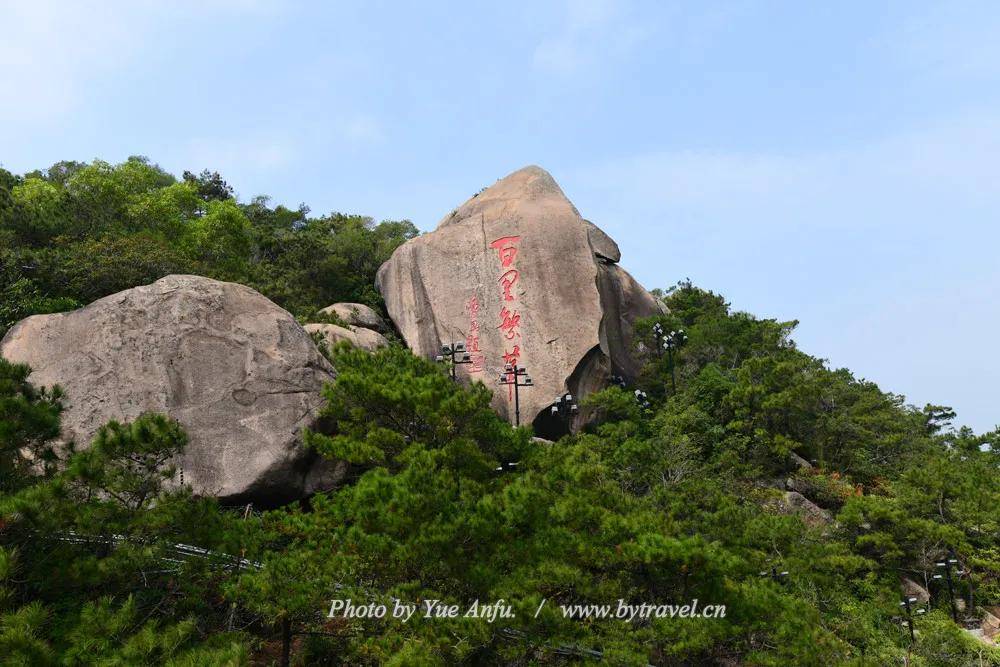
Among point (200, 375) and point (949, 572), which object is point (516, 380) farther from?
point (949, 572)

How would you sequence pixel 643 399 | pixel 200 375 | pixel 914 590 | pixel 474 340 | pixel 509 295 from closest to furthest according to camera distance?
pixel 200 375
pixel 914 590
pixel 474 340
pixel 509 295
pixel 643 399

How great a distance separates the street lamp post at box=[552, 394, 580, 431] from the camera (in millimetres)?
15930

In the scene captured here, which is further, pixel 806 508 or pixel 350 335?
pixel 350 335

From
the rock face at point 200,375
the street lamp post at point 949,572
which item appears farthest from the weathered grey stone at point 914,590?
the rock face at point 200,375

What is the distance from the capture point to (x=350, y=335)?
53.1 ft

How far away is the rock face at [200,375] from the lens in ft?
33.8

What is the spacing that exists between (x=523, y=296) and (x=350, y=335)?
4300 millimetres

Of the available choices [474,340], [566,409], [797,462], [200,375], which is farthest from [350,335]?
[797,462]

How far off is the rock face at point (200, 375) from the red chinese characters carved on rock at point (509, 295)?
595 centimetres

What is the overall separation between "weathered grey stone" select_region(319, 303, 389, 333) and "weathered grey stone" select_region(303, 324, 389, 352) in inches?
35.5

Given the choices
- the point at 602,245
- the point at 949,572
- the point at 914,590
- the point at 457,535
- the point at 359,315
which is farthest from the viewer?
the point at 602,245

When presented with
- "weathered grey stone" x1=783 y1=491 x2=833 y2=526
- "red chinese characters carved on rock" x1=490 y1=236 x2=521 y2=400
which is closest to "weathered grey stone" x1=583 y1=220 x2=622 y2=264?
"red chinese characters carved on rock" x1=490 y1=236 x2=521 y2=400

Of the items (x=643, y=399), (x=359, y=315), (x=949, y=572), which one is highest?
(x=359, y=315)

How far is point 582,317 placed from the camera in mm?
17031
